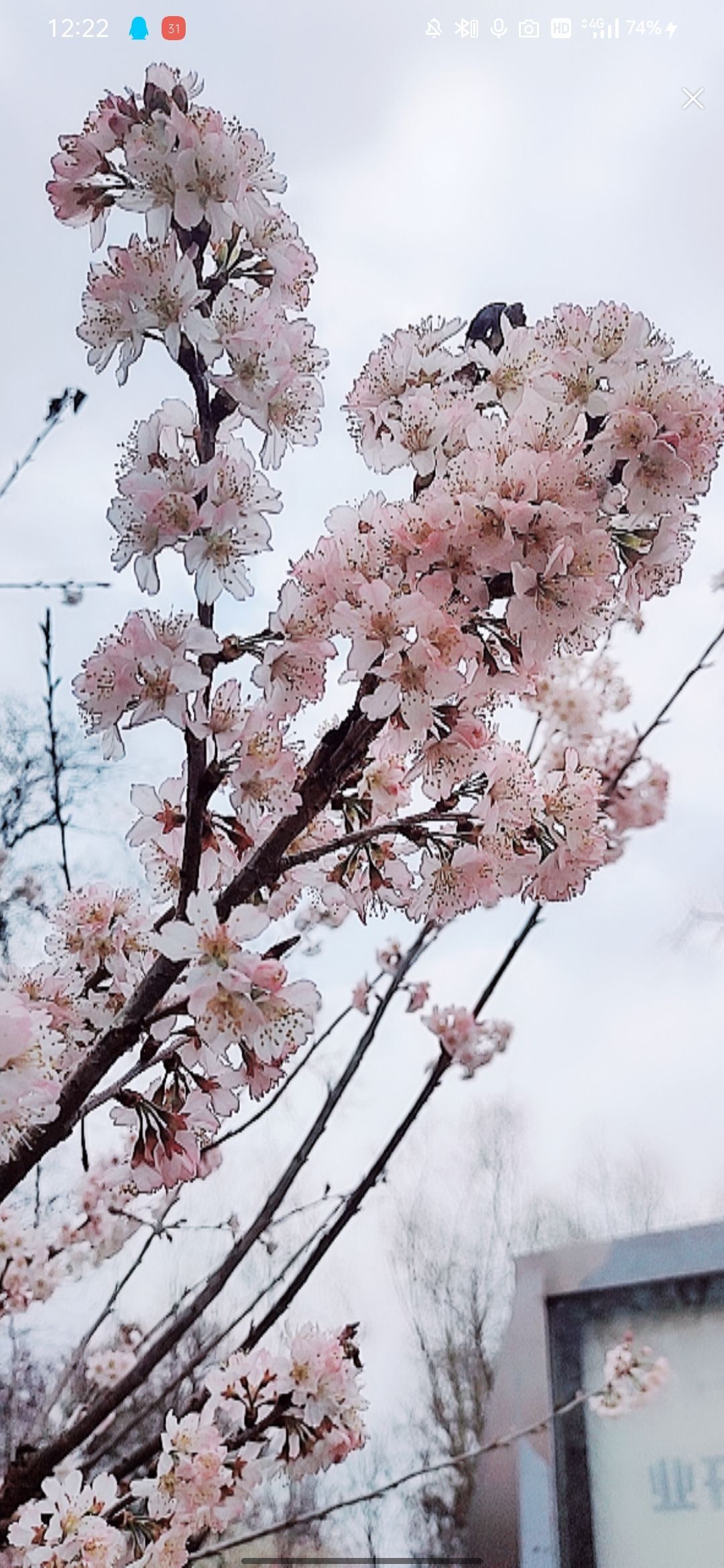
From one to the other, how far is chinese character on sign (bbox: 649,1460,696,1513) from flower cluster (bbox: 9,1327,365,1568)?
1.86 ft

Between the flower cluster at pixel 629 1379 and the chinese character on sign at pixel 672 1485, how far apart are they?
0.06 metres

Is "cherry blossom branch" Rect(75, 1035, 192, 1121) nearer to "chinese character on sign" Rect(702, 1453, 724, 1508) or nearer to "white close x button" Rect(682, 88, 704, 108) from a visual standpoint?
"chinese character on sign" Rect(702, 1453, 724, 1508)

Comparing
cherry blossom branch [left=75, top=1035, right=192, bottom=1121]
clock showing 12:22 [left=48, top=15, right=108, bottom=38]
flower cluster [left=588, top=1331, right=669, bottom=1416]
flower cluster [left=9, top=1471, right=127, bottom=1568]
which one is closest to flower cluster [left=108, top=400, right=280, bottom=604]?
cherry blossom branch [left=75, top=1035, right=192, bottom=1121]

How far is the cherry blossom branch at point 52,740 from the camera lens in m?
0.99

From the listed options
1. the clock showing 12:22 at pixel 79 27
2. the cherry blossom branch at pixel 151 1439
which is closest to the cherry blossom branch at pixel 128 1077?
the cherry blossom branch at pixel 151 1439

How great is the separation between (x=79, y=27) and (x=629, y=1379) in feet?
4.21

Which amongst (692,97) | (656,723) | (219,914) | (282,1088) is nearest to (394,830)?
(219,914)

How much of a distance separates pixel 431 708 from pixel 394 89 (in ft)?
3.13

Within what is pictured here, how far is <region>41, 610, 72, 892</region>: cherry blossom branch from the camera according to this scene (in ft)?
3.26

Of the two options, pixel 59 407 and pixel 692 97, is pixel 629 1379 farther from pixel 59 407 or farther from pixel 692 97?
pixel 692 97

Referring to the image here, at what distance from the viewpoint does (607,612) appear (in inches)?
14.5

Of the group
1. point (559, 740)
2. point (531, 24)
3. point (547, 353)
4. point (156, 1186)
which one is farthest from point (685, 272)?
point (156, 1186)

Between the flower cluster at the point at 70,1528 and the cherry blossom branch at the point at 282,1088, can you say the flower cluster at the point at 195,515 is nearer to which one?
the cherry blossom branch at the point at 282,1088

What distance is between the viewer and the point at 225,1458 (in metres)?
0.60
